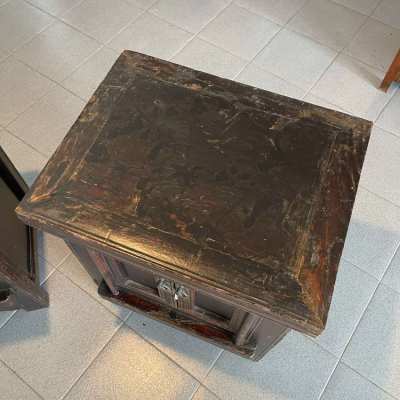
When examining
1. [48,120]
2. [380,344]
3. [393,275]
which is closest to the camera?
[380,344]

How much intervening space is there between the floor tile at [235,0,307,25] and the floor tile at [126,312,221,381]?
1.84 m

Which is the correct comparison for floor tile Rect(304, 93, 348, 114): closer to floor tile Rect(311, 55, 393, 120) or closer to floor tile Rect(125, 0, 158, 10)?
floor tile Rect(311, 55, 393, 120)

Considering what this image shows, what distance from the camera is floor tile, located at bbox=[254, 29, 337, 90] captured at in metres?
1.99

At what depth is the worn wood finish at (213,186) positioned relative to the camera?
31.2 inches

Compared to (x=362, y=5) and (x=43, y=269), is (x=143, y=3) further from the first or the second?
(x=43, y=269)

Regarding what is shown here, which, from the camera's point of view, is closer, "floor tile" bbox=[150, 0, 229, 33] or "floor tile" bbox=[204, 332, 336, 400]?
"floor tile" bbox=[204, 332, 336, 400]

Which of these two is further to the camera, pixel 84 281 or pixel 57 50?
pixel 57 50

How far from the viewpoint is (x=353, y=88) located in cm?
196

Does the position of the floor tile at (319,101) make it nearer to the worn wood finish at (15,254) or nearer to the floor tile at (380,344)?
the floor tile at (380,344)

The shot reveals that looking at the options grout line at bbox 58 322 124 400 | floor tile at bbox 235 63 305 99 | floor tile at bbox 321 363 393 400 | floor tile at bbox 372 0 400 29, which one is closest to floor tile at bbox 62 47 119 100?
floor tile at bbox 235 63 305 99

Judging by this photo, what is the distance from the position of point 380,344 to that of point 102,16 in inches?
87.0

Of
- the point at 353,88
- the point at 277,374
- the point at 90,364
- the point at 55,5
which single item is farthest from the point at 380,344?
the point at 55,5

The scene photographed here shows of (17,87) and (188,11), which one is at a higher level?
(17,87)

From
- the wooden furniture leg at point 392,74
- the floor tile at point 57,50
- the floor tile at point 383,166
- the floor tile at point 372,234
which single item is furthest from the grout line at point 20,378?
the wooden furniture leg at point 392,74
